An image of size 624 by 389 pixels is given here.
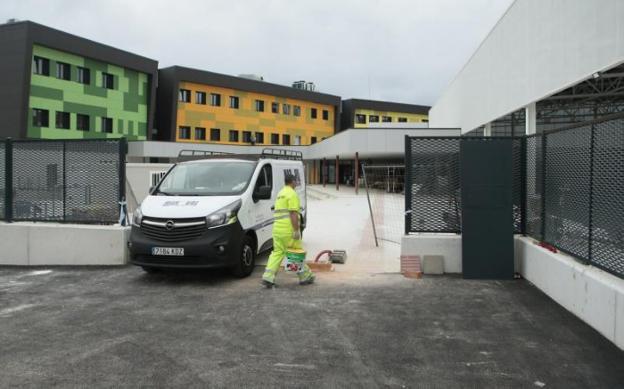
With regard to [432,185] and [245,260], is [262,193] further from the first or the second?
[432,185]

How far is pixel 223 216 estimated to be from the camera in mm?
7883

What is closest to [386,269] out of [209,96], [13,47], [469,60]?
[469,60]

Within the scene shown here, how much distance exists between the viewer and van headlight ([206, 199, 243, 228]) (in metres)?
7.79

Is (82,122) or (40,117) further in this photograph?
(82,122)

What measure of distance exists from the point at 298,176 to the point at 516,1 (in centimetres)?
1067

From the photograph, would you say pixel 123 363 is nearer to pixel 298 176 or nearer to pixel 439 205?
pixel 439 205

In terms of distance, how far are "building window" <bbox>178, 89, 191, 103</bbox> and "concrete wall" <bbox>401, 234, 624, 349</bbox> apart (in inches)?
1777

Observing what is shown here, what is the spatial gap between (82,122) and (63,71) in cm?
426

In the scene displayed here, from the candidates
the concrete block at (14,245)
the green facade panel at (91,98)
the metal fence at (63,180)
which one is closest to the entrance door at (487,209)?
the metal fence at (63,180)

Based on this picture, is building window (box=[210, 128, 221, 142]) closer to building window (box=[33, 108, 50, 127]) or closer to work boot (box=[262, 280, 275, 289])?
building window (box=[33, 108, 50, 127])

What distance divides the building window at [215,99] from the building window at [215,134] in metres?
2.58

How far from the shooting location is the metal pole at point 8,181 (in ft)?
33.4

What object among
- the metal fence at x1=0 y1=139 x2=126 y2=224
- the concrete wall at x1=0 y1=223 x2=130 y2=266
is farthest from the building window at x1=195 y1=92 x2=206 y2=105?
the concrete wall at x1=0 y1=223 x2=130 y2=266

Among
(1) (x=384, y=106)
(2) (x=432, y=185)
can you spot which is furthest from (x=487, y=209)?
(1) (x=384, y=106)
